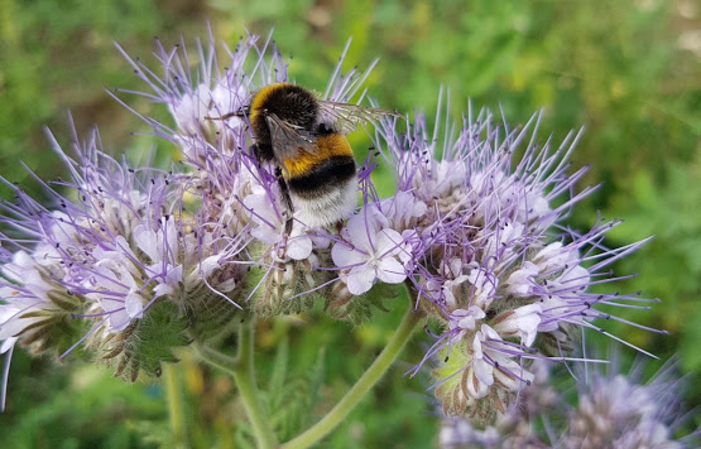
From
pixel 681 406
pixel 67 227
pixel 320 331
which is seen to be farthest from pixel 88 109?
pixel 681 406

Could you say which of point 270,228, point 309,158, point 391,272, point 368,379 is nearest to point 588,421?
point 368,379

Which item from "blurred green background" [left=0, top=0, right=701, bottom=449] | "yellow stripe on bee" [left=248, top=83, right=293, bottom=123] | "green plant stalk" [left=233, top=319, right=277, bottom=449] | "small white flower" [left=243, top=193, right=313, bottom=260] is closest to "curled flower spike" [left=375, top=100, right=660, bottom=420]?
"small white flower" [left=243, top=193, right=313, bottom=260]

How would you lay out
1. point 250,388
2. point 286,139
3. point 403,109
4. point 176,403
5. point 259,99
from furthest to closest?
1. point 403,109
2. point 176,403
3. point 250,388
4. point 259,99
5. point 286,139

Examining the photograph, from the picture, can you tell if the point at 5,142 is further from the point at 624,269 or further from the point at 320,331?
the point at 624,269

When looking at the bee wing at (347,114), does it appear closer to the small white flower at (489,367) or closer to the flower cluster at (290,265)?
the flower cluster at (290,265)

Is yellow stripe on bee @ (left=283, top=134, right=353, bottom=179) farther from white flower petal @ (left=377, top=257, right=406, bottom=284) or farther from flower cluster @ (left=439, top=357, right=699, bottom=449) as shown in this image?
flower cluster @ (left=439, top=357, right=699, bottom=449)

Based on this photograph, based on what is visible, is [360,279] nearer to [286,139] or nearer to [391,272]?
[391,272]

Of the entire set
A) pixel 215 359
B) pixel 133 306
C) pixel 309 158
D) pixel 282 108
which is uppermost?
pixel 282 108
